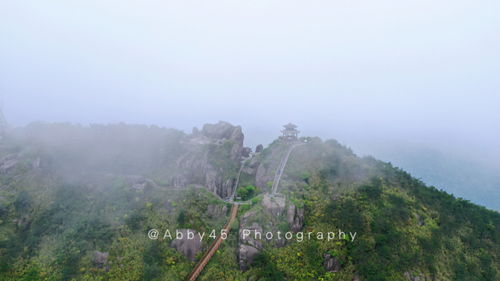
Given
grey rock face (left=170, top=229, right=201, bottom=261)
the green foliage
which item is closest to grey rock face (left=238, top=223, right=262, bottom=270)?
grey rock face (left=170, top=229, right=201, bottom=261)

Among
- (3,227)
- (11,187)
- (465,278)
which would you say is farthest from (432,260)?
(11,187)

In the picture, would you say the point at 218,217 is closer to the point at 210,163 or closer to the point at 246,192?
the point at 246,192

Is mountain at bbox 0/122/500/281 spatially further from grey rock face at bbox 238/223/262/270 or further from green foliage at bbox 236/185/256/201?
green foliage at bbox 236/185/256/201

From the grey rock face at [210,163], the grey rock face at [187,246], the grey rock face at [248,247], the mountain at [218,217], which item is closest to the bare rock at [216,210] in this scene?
the mountain at [218,217]

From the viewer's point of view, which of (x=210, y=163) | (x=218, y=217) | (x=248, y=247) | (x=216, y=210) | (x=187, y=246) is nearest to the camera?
(x=248, y=247)

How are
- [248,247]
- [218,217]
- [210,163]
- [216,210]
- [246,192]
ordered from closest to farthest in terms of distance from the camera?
[248,247]
[218,217]
[216,210]
[246,192]
[210,163]

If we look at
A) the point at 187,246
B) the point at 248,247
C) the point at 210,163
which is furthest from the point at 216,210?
the point at 210,163

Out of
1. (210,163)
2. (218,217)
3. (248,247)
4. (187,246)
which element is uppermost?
(210,163)

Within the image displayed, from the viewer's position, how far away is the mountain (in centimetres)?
3109

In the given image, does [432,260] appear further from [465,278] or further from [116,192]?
[116,192]

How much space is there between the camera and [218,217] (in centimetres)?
3931

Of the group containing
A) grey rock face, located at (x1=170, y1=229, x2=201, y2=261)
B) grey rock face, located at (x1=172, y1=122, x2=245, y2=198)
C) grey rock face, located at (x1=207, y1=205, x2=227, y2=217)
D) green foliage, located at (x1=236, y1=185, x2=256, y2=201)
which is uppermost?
grey rock face, located at (x1=172, y1=122, x2=245, y2=198)

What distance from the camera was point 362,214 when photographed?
36875 millimetres

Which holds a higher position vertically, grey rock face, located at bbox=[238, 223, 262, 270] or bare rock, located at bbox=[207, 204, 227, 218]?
bare rock, located at bbox=[207, 204, 227, 218]
